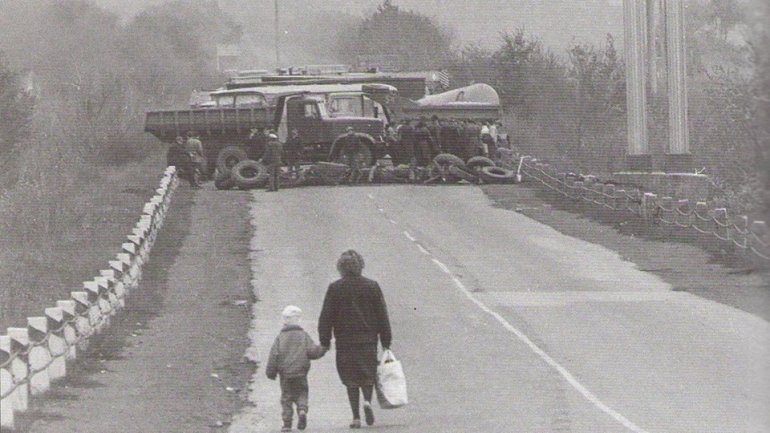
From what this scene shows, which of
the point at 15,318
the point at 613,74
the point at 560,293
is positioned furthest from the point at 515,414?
the point at 613,74

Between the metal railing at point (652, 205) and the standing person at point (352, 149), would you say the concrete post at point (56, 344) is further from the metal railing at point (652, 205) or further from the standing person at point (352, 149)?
the standing person at point (352, 149)

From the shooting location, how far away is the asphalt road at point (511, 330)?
539 inches

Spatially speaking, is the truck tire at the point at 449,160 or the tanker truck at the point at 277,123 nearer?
the truck tire at the point at 449,160

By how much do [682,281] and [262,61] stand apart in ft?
286

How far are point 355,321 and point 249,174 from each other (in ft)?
93.7

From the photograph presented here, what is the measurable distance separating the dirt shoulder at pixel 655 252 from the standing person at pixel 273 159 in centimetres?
563

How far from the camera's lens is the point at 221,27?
329 ft

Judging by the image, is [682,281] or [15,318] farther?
[682,281]

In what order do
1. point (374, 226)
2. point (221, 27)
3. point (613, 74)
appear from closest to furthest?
point (374, 226) < point (613, 74) < point (221, 27)

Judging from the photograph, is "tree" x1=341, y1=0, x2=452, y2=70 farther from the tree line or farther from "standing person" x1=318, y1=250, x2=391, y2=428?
"standing person" x1=318, y1=250, x2=391, y2=428

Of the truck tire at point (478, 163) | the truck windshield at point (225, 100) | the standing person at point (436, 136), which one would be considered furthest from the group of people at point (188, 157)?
the truck tire at point (478, 163)

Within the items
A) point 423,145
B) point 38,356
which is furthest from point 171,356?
point 423,145

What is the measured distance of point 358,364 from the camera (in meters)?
12.7

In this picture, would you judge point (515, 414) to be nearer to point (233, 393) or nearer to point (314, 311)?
point (233, 393)
